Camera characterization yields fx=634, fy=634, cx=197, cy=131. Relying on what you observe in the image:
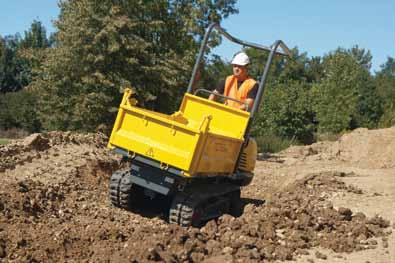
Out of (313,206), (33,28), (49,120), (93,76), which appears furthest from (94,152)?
(33,28)

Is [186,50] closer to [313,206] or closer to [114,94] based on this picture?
[114,94]

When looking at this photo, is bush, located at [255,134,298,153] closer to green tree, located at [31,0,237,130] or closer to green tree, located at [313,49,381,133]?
green tree, located at [31,0,237,130]

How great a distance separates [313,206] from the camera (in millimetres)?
8484

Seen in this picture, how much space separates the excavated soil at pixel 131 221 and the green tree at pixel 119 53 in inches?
318

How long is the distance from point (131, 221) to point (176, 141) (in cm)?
144

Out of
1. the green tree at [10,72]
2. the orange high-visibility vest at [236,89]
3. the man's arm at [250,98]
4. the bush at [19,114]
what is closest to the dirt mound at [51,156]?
the orange high-visibility vest at [236,89]

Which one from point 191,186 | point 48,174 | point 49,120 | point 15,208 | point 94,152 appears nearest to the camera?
point 15,208

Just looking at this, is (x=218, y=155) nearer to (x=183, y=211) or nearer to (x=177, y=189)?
(x=177, y=189)

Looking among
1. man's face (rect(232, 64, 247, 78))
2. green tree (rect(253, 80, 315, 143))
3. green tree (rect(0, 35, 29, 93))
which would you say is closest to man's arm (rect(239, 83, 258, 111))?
man's face (rect(232, 64, 247, 78))

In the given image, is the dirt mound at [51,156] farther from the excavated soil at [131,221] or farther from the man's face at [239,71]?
the man's face at [239,71]

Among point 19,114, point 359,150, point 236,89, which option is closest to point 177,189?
point 236,89

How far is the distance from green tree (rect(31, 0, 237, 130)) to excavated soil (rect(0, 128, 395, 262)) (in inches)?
318

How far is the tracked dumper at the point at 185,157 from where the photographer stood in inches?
302

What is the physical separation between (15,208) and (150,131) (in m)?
1.92
